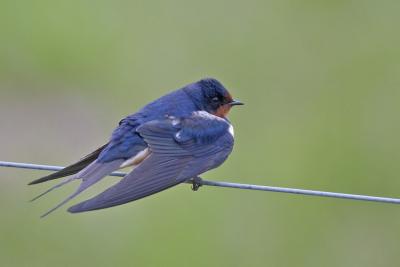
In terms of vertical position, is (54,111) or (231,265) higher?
(54,111)

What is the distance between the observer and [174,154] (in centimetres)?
369

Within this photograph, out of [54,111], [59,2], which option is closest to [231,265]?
[54,111]

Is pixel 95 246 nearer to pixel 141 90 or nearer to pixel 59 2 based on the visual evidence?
pixel 141 90

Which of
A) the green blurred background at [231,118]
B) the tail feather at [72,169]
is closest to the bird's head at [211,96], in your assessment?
the tail feather at [72,169]

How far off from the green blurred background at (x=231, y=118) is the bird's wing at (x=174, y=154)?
1703 millimetres

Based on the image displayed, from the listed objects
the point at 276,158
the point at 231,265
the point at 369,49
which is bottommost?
the point at 231,265

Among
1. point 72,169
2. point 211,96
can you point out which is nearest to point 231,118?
point 211,96

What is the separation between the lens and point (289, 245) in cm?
575

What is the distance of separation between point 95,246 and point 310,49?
9.84 feet

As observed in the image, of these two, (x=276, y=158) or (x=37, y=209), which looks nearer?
(x=37, y=209)

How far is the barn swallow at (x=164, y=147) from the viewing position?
340 cm

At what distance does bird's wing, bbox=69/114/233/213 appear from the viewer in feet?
11.0

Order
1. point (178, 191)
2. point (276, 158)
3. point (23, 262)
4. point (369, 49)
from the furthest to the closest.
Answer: point (369, 49)
point (276, 158)
point (178, 191)
point (23, 262)

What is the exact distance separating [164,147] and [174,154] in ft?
0.13
